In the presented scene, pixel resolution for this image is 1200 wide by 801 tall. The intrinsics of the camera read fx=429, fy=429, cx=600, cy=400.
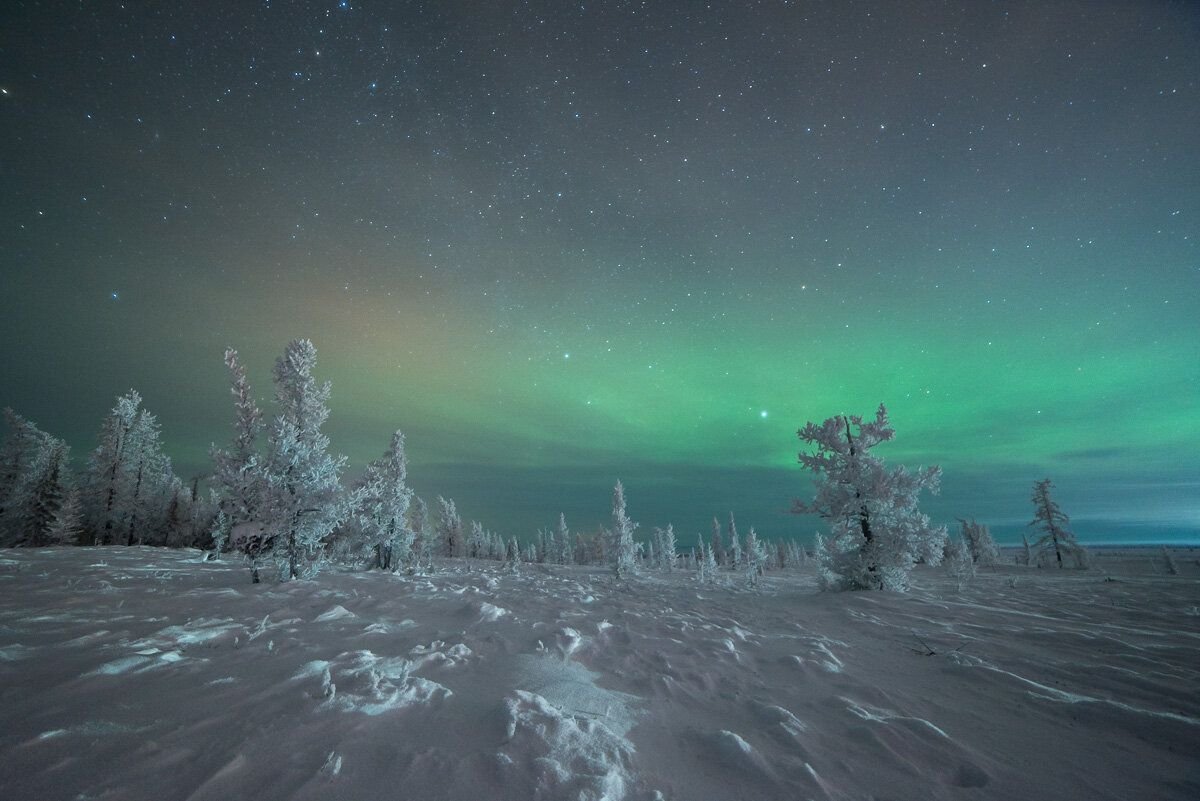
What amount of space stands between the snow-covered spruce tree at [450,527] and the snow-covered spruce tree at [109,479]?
4311cm

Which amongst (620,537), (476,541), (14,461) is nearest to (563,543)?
(476,541)

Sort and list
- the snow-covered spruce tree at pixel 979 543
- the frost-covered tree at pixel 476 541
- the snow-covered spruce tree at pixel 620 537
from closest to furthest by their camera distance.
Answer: the snow-covered spruce tree at pixel 620 537 → the snow-covered spruce tree at pixel 979 543 → the frost-covered tree at pixel 476 541

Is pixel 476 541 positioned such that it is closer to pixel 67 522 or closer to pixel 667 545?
pixel 667 545

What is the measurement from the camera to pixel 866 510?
57.8ft

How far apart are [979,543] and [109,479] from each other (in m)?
114

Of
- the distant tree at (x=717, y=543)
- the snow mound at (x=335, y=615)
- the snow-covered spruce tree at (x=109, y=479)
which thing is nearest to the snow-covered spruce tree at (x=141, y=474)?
the snow-covered spruce tree at (x=109, y=479)

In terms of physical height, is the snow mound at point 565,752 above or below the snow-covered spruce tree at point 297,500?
below

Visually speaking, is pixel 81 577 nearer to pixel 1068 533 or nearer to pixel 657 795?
pixel 657 795

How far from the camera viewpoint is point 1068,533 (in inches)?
1673

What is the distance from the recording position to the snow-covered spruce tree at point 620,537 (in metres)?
43.9

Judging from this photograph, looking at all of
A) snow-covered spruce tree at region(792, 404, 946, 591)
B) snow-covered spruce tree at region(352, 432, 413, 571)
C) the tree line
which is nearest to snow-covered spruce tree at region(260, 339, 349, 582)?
the tree line

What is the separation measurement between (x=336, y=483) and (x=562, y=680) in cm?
1187

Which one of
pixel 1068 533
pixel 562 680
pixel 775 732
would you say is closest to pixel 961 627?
pixel 775 732

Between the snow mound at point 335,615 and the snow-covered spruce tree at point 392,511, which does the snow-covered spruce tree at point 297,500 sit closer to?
the snow mound at point 335,615
